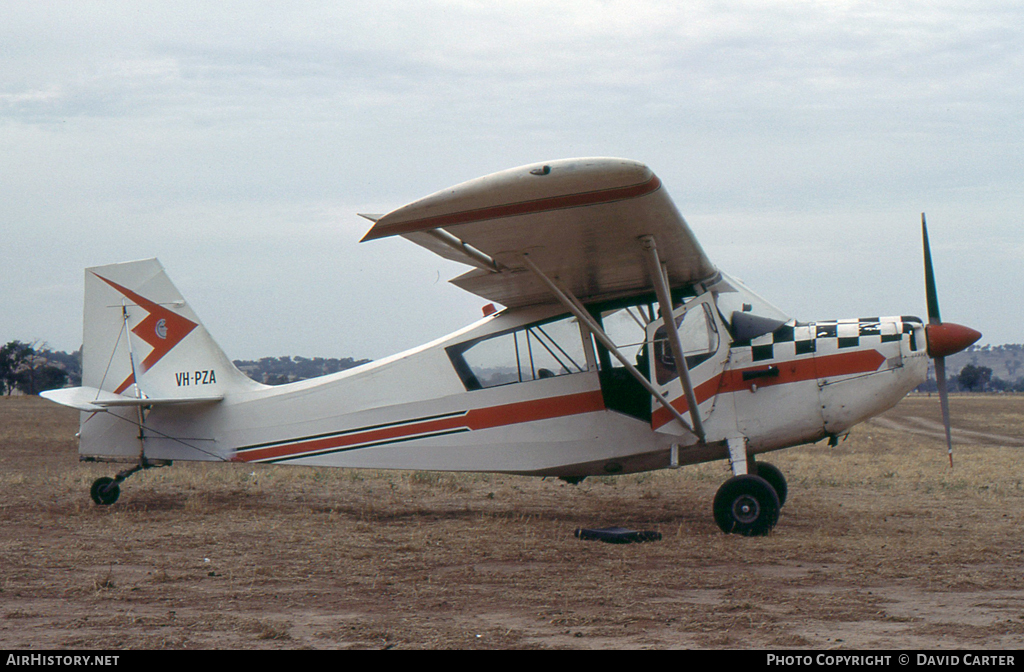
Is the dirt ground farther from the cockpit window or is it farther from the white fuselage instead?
the cockpit window

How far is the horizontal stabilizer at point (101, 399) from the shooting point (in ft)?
28.5

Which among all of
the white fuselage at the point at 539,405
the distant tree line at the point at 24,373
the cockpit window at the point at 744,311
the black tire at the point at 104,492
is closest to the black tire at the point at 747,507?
the white fuselage at the point at 539,405

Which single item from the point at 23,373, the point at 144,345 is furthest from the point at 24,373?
the point at 144,345

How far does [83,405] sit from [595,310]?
18.2 feet

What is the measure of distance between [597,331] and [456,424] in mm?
2036

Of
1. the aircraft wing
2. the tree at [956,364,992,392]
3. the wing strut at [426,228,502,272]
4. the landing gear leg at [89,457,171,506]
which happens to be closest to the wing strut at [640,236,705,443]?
the aircraft wing

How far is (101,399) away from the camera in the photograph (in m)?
8.90

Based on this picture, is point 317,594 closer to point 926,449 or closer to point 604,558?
point 604,558

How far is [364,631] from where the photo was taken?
14.5 feet

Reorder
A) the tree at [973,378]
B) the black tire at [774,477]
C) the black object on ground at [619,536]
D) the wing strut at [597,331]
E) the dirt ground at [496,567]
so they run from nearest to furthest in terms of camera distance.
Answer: the dirt ground at [496,567]
the wing strut at [597,331]
the black object on ground at [619,536]
the black tire at [774,477]
the tree at [973,378]

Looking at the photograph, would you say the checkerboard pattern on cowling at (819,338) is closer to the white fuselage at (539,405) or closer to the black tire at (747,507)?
the white fuselage at (539,405)

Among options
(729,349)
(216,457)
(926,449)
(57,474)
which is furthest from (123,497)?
(926,449)

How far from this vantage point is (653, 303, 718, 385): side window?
783cm

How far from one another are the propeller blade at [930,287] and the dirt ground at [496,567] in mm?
2030
